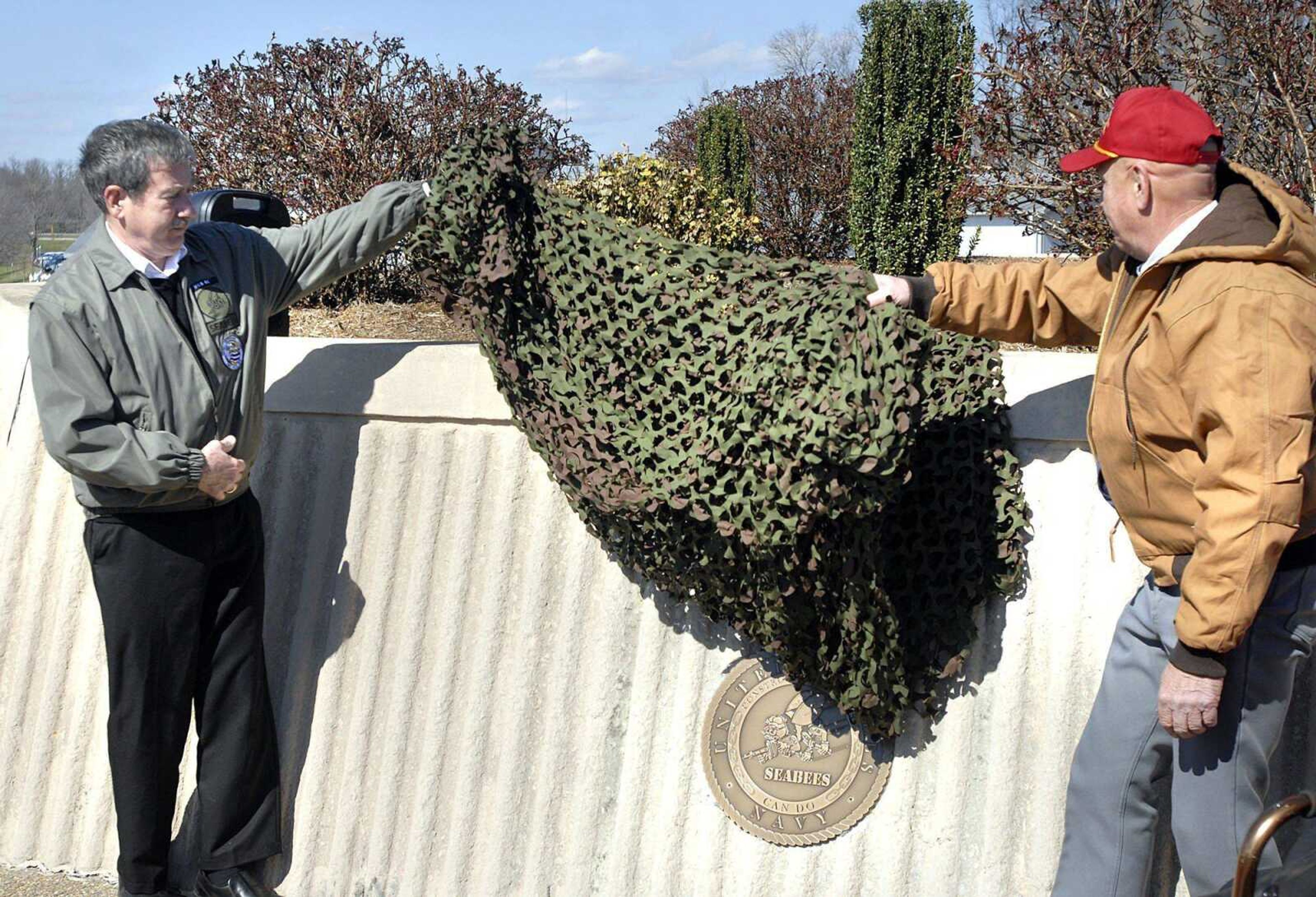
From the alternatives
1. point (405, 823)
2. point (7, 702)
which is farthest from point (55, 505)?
point (405, 823)

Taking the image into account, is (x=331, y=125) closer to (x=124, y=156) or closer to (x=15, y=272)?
(x=124, y=156)

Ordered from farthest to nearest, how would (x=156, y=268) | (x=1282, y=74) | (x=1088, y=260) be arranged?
(x=1282, y=74)
(x=156, y=268)
(x=1088, y=260)

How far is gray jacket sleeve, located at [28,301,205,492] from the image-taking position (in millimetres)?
3100

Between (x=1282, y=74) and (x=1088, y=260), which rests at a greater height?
(x=1282, y=74)

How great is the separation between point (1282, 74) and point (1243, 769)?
470 centimetres

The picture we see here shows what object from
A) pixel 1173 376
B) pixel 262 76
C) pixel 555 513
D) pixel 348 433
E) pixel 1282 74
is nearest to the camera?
pixel 1173 376

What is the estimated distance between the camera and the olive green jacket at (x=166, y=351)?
3123 mm

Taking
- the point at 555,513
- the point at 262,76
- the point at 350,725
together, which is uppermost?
the point at 262,76

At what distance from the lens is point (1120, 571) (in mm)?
3223

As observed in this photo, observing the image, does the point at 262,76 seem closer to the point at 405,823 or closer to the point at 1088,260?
the point at 405,823

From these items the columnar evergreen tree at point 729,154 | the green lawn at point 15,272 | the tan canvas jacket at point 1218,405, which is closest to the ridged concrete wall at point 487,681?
the tan canvas jacket at point 1218,405

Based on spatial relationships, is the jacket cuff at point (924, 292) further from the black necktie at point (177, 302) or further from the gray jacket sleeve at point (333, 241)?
the black necktie at point (177, 302)

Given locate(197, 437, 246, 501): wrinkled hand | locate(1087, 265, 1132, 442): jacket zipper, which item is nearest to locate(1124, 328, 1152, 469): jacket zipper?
locate(1087, 265, 1132, 442): jacket zipper

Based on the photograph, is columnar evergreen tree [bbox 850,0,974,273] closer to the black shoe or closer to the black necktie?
the black necktie
